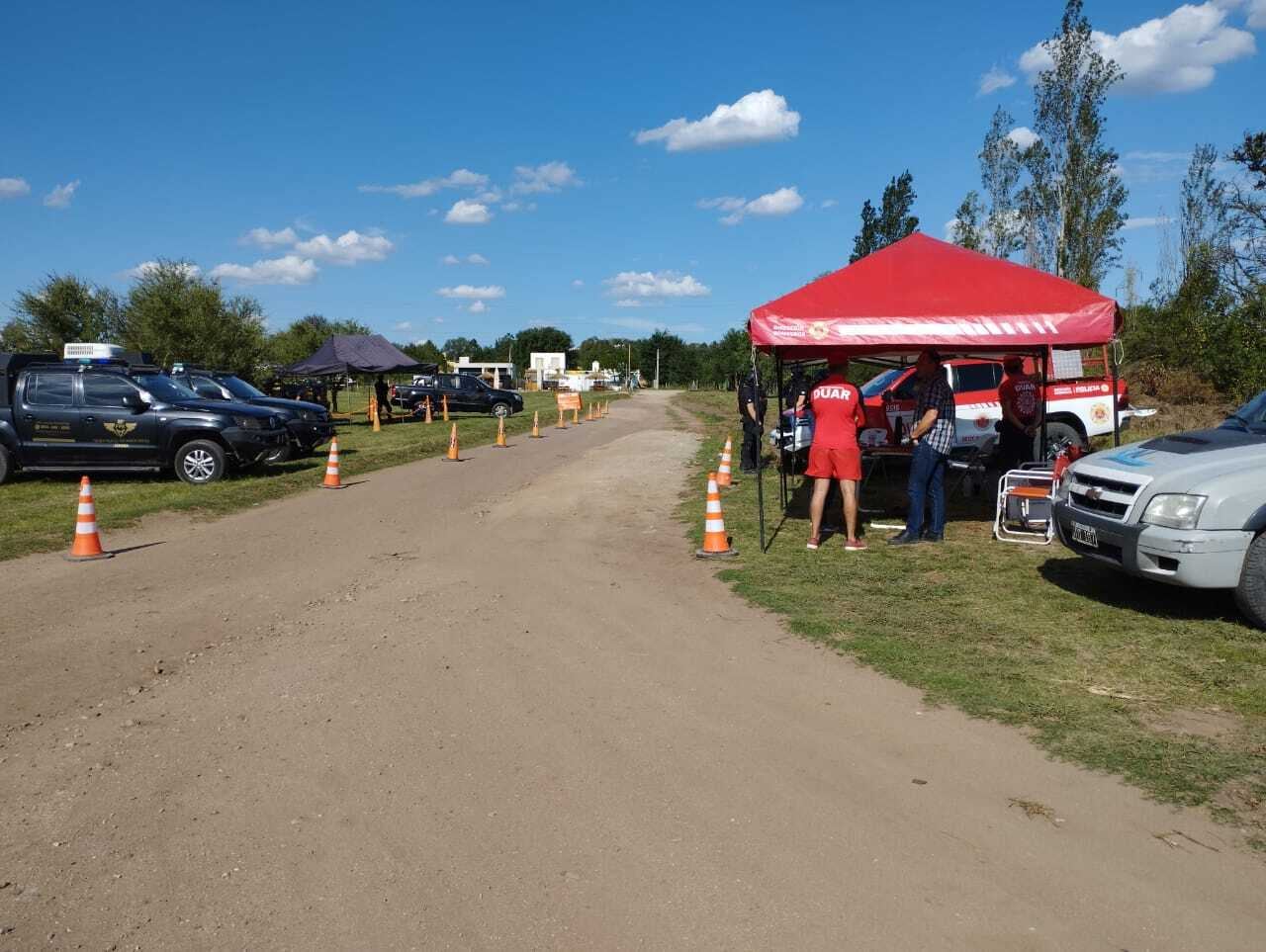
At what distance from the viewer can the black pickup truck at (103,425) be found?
576 inches

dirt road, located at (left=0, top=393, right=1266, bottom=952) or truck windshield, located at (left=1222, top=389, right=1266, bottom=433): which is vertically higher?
truck windshield, located at (left=1222, top=389, right=1266, bottom=433)

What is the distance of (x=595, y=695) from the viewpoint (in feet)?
17.8

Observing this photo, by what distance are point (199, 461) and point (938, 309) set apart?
11.9m

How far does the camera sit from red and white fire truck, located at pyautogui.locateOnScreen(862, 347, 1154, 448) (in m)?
14.6

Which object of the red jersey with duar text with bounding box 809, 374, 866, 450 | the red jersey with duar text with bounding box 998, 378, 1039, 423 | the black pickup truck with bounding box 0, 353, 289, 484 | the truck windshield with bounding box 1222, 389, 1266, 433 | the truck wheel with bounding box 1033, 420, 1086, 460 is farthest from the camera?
the truck wheel with bounding box 1033, 420, 1086, 460

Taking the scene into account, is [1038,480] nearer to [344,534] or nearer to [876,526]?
[876,526]

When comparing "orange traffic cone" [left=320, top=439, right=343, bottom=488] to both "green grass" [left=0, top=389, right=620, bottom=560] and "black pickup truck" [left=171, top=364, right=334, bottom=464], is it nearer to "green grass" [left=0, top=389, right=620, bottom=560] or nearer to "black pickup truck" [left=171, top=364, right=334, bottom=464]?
"green grass" [left=0, top=389, right=620, bottom=560]

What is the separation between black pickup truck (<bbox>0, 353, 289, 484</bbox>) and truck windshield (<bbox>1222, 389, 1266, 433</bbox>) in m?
13.9

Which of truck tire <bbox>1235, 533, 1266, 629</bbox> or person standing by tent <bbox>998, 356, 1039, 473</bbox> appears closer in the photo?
truck tire <bbox>1235, 533, 1266, 629</bbox>

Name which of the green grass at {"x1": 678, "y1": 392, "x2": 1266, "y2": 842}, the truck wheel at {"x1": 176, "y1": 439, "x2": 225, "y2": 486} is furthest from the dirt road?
the truck wheel at {"x1": 176, "y1": 439, "x2": 225, "y2": 486}

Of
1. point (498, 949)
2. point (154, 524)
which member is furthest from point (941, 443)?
point (154, 524)

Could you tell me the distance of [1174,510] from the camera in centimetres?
652

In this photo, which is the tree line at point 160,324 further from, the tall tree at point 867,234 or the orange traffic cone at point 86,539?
the orange traffic cone at point 86,539

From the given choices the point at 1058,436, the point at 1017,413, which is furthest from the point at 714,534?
the point at 1058,436
